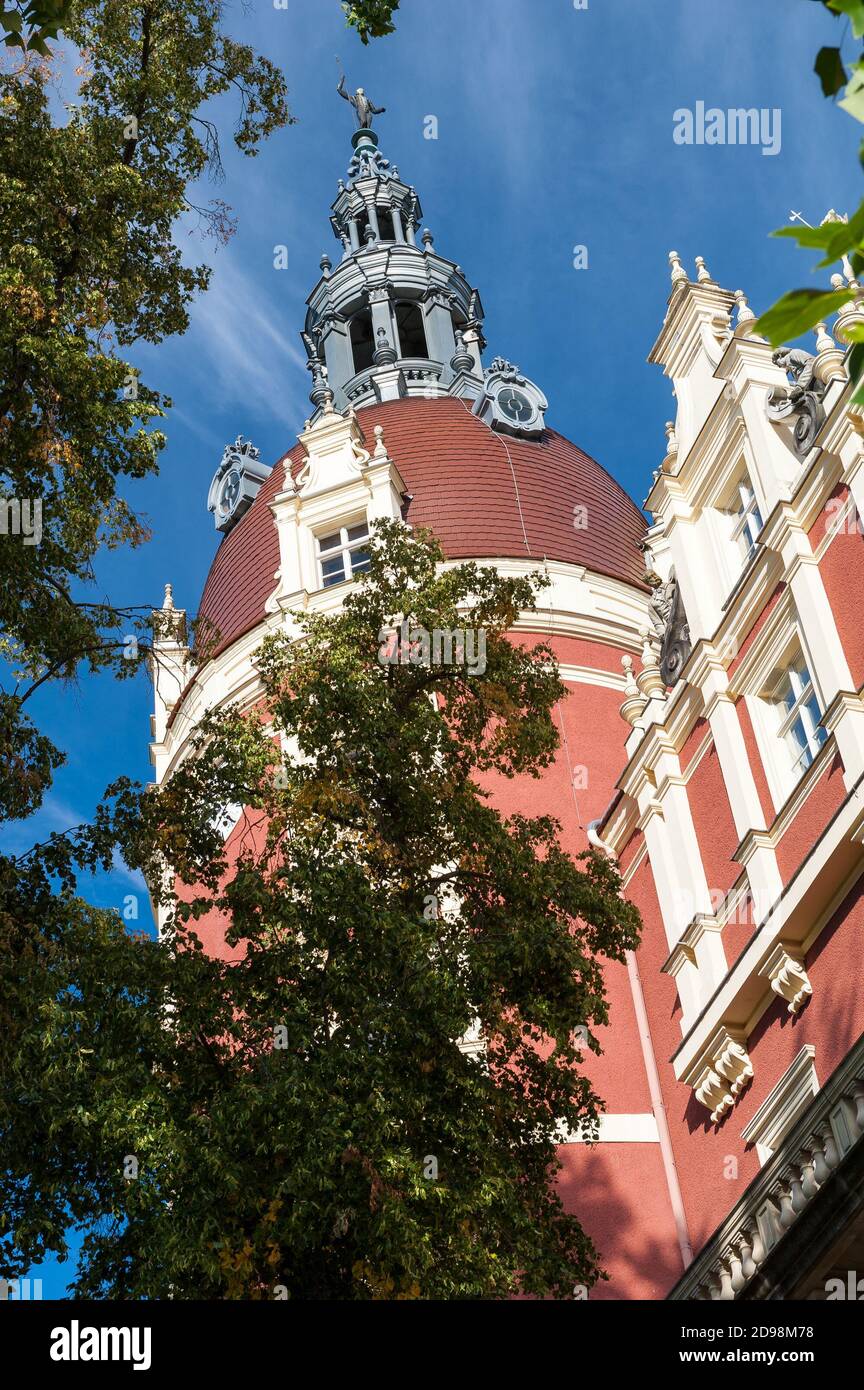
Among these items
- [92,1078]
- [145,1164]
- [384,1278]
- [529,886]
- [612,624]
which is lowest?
[384,1278]

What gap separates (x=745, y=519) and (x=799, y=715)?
2680 mm

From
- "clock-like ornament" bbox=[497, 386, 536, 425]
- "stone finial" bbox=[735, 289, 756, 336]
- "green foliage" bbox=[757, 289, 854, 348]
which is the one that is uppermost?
"clock-like ornament" bbox=[497, 386, 536, 425]

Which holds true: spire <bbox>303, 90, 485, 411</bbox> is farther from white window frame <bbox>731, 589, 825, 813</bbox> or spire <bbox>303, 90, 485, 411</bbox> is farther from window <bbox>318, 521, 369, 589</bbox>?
white window frame <bbox>731, 589, 825, 813</bbox>

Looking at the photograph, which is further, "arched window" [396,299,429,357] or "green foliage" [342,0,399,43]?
"arched window" [396,299,429,357]

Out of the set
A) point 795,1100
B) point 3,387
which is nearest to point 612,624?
point 795,1100

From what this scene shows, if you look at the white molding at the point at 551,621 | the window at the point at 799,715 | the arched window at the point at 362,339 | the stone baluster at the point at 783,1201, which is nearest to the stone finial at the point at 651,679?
the window at the point at 799,715

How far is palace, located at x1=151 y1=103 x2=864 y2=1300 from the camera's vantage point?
12.2 metres

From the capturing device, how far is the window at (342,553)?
78.6ft

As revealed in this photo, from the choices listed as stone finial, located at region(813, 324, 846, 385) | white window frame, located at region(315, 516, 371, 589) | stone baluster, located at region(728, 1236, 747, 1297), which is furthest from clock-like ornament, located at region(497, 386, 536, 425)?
stone baluster, located at region(728, 1236, 747, 1297)

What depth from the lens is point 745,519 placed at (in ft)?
52.9

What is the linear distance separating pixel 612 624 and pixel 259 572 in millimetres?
6438

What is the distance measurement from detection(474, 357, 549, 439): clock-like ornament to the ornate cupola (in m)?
4.11

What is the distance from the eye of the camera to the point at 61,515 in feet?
40.2
